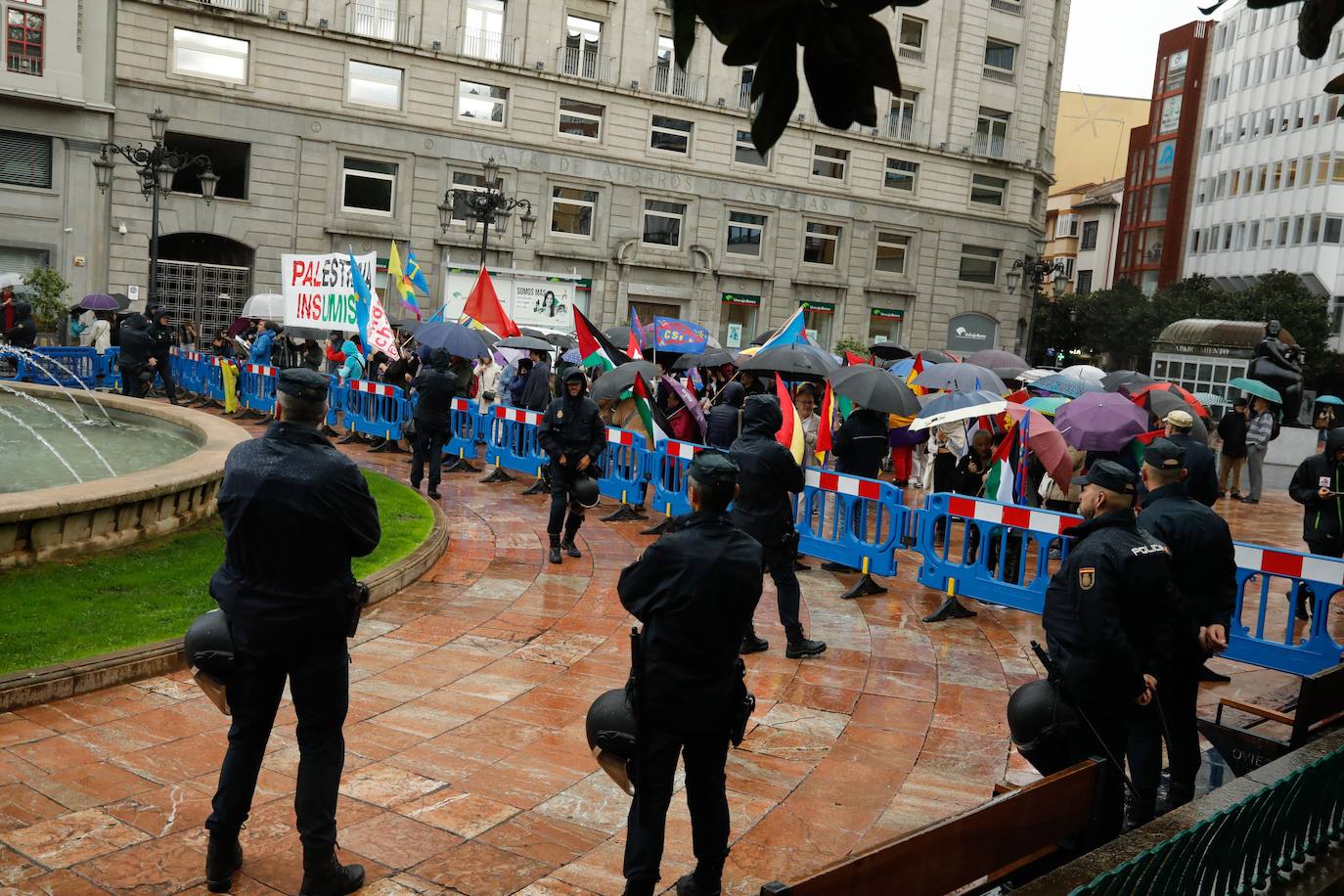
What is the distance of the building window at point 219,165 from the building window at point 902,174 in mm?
22506

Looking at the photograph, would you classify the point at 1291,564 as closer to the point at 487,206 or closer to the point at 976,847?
the point at 976,847

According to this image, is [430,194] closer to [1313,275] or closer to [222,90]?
[222,90]

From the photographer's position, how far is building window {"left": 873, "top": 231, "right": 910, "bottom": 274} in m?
42.4

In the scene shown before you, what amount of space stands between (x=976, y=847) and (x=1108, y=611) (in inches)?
63.6

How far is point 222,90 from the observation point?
30422 mm

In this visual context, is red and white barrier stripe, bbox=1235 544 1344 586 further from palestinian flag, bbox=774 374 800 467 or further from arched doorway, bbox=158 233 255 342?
arched doorway, bbox=158 233 255 342

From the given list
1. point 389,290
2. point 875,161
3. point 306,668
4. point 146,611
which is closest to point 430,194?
point 389,290

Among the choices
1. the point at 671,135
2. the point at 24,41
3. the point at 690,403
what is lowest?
the point at 690,403

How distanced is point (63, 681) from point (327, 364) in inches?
690

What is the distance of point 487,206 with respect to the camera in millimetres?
23016

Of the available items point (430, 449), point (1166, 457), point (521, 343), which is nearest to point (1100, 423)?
point (1166, 457)

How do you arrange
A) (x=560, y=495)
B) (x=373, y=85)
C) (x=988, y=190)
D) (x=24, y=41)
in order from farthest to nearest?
(x=988, y=190)
(x=373, y=85)
(x=24, y=41)
(x=560, y=495)

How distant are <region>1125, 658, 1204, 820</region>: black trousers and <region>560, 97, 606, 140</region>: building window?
32.7m

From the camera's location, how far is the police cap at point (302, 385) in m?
4.29
